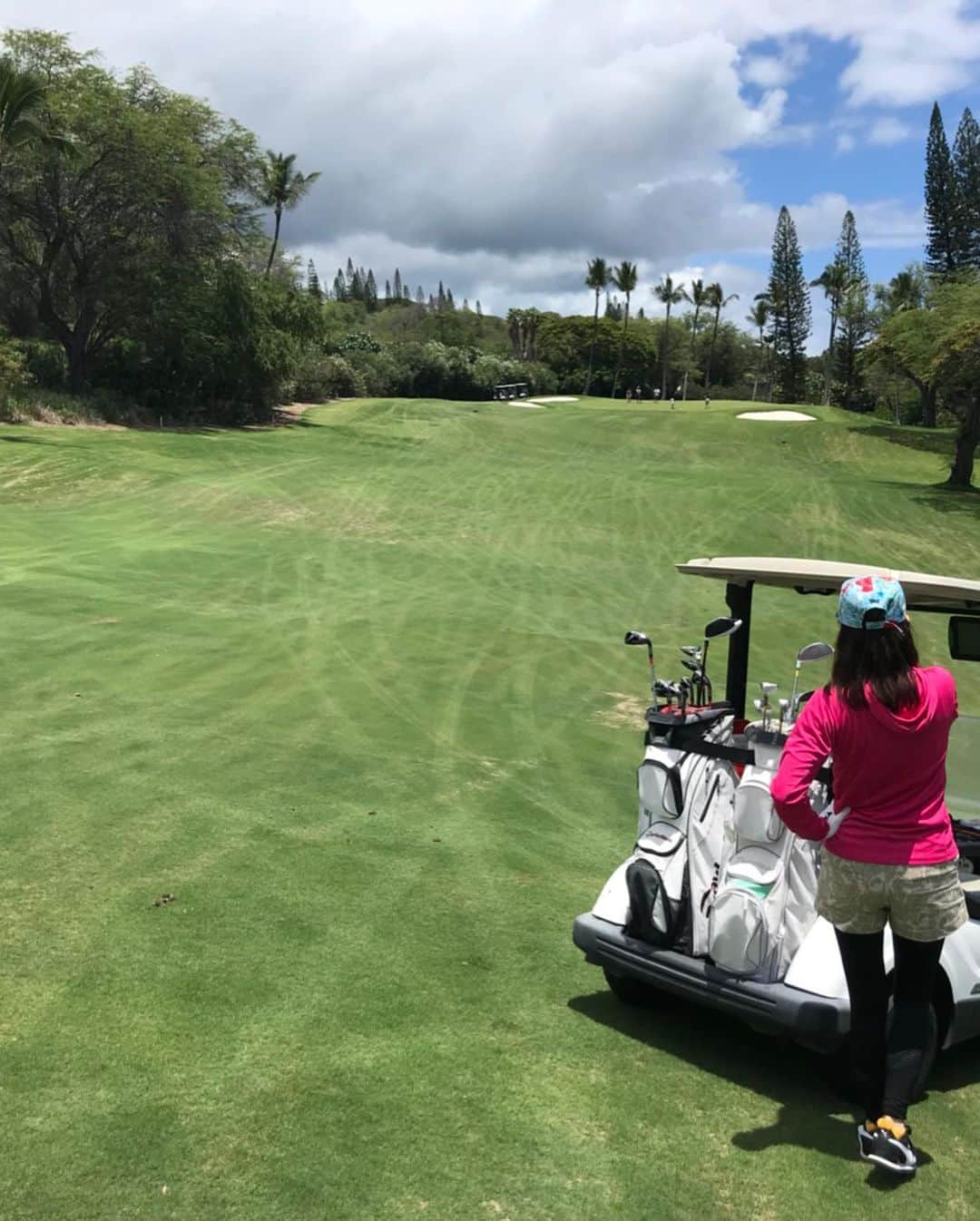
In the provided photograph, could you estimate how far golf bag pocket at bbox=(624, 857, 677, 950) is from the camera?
4.08 metres

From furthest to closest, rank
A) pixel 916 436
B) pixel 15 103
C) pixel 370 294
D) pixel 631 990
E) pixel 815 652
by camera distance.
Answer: pixel 370 294 → pixel 916 436 → pixel 15 103 → pixel 631 990 → pixel 815 652

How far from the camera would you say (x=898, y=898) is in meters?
3.29

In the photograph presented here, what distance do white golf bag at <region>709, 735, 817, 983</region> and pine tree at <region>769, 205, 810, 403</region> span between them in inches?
3278

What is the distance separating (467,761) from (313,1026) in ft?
13.7

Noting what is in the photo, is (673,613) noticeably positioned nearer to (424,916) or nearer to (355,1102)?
(424,916)

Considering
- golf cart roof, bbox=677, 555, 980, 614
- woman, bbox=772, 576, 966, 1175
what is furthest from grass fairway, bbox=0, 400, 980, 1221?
golf cart roof, bbox=677, 555, 980, 614

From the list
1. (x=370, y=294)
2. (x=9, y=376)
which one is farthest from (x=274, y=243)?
(x=370, y=294)

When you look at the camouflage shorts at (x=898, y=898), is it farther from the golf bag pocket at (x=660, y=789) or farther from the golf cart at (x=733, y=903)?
the golf bag pocket at (x=660, y=789)

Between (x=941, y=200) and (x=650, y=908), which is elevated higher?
(x=941, y=200)

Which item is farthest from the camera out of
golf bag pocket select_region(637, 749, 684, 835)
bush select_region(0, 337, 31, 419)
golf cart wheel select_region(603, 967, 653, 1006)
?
bush select_region(0, 337, 31, 419)

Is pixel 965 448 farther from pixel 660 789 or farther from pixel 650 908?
pixel 650 908

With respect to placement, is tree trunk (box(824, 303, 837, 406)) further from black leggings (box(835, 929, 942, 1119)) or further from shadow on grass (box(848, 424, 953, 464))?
black leggings (box(835, 929, 942, 1119))

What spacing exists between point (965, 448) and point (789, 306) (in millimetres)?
50954

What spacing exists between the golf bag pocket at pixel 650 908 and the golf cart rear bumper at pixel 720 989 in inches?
1.7
